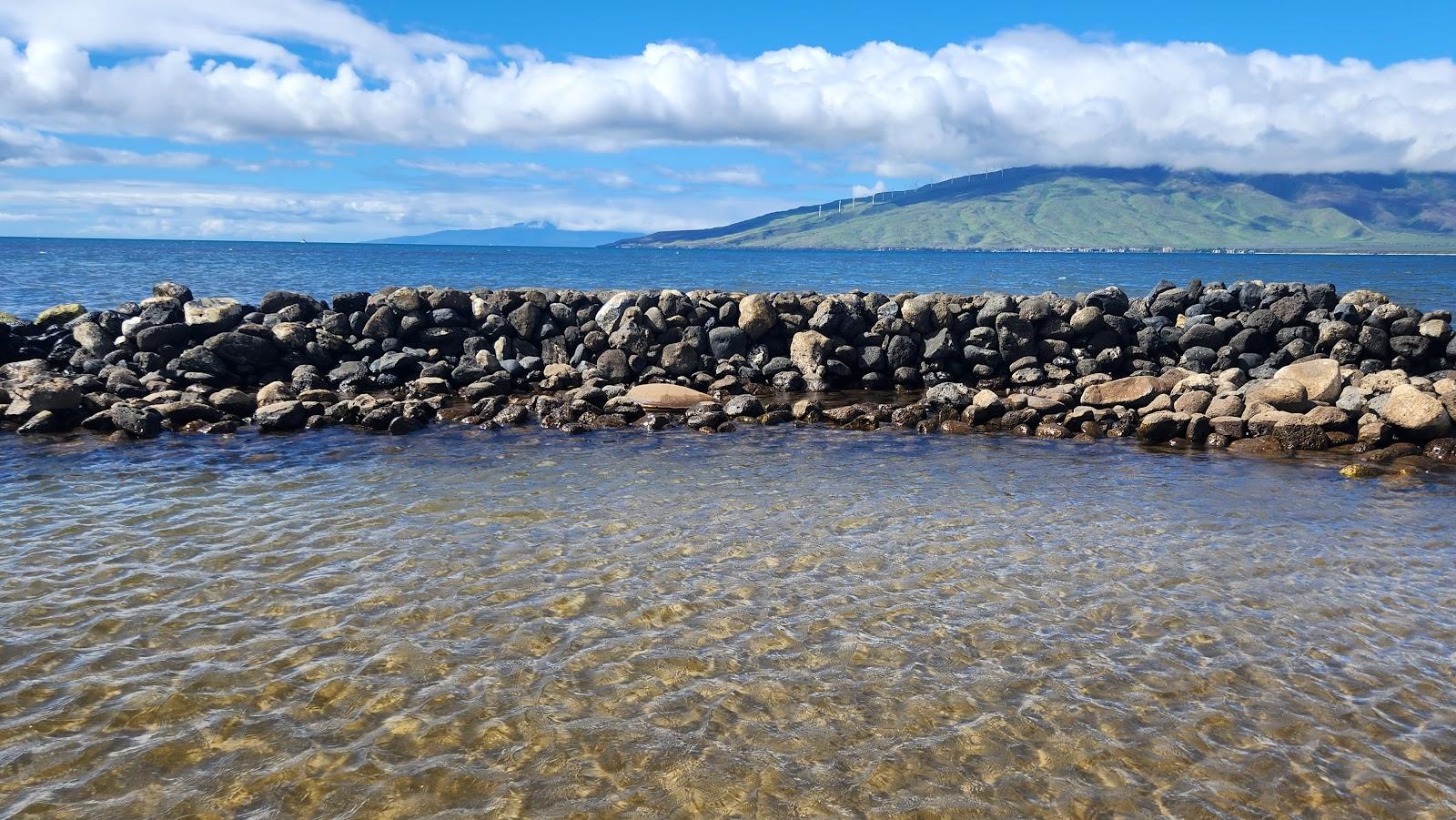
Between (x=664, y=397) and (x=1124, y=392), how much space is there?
10.8m

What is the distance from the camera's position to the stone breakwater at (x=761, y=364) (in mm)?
20062

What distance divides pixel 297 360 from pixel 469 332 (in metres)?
4.58

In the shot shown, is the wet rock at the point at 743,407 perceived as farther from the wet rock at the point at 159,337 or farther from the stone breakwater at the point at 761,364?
the wet rock at the point at 159,337

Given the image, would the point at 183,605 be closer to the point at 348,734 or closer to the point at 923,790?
the point at 348,734

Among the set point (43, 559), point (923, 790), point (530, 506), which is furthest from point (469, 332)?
point (923, 790)

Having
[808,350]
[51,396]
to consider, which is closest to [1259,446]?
[808,350]

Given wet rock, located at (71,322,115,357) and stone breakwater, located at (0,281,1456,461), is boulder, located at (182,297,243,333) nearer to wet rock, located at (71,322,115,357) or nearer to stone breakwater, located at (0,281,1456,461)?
stone breakwater, located at (0,281,1456,461)

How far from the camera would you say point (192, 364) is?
23906 mm

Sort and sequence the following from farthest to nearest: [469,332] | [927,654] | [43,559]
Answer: [469,332], [43,559], [927,654]

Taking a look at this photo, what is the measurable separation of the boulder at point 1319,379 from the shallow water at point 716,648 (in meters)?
5.45

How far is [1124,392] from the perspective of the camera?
2231 centimetres

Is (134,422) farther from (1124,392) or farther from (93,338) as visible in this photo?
(1124,392)

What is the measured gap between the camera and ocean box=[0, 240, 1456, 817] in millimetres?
6852

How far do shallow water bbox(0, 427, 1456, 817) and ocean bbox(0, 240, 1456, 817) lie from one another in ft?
0.13
